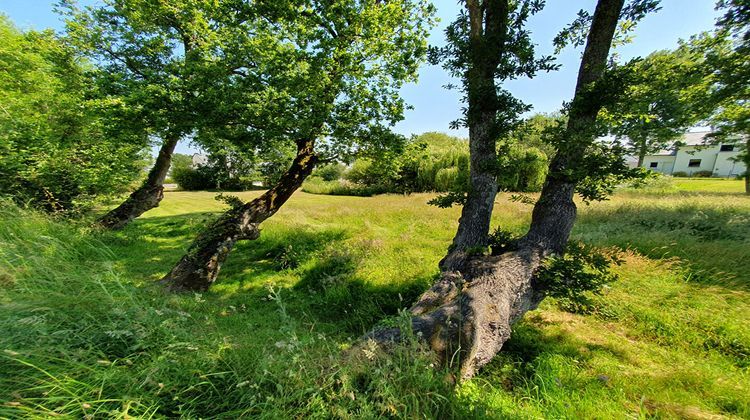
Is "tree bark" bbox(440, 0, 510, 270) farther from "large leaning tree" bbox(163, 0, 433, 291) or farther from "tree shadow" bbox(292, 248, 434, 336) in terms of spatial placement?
"large leaning tree" bbox(163, 0, 433, 291)

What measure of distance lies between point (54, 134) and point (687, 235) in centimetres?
1959

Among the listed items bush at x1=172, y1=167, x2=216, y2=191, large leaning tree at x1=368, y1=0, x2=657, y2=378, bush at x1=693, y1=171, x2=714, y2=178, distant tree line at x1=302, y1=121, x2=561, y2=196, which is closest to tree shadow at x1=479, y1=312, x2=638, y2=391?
large leaning tree at x1=368, y1=0, x2=657, y2=378

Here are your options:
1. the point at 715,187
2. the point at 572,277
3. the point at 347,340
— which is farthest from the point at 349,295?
the point at 715,187

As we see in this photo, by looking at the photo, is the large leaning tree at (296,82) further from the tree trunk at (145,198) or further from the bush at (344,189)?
the bush at (344,189)

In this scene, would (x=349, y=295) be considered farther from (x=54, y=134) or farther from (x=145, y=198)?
(x=54, y=134)

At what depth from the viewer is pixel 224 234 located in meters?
7.16

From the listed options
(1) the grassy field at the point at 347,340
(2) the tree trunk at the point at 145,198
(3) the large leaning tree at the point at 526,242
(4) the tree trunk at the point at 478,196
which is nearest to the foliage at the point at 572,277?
(3) the large leaning tree at the point at 526,242

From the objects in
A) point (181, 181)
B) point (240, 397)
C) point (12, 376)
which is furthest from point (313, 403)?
point (181, 181)

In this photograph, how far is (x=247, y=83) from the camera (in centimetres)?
651

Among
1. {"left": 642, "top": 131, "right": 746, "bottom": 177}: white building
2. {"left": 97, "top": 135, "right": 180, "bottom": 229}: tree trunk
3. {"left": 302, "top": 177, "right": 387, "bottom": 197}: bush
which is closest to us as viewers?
{"left": 97, "top": 135, "right": 180, "bottom": 229}: tree trunk

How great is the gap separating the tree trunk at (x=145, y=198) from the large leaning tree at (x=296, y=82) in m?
5.67

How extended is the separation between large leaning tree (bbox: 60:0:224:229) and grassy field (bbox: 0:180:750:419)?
326 cm

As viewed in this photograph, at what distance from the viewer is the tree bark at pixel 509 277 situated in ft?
8.46

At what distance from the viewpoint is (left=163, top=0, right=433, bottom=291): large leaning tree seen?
21.0 ft
